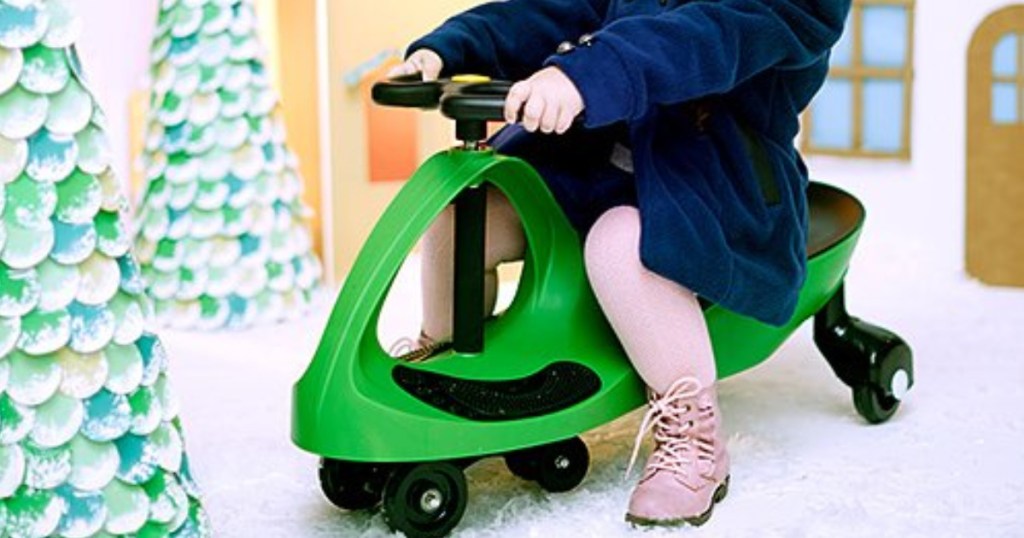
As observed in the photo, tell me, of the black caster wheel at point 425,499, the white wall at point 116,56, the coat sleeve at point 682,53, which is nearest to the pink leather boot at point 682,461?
the black caster wheel at point 425,499

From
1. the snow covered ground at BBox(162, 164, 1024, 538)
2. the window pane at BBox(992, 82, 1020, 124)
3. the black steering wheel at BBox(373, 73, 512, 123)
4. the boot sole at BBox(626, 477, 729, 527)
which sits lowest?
the snow covered ground at BBox(162, 164, 1024, 538)

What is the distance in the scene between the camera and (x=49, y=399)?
3.64 ft

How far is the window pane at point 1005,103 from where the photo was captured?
6.93 feet

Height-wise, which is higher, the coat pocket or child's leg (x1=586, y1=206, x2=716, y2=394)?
the coat pocket

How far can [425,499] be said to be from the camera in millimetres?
1248

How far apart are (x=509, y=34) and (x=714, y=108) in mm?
221

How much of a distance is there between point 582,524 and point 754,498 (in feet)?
0.52

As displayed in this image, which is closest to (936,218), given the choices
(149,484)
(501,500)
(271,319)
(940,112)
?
(940,112)

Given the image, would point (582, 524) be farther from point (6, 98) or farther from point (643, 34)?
point (6, 98)

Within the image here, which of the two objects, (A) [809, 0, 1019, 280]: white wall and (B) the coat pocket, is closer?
(B) the coat pocket

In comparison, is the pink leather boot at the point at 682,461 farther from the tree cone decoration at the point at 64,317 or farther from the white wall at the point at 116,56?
the white wall at the point at 116,56

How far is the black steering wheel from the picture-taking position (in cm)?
120

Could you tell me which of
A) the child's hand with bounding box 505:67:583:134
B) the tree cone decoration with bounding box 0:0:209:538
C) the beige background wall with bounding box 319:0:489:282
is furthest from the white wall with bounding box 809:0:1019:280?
the tree cone decoration with bounding box 0:0:209:538

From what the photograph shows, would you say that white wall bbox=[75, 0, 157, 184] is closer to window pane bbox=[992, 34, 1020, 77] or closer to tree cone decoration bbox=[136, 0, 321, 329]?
tree cone decoration bbox=[136, 0, 321, 329]
